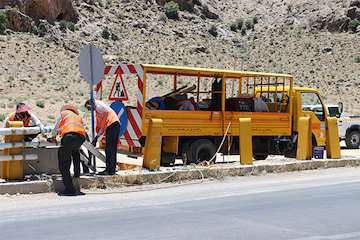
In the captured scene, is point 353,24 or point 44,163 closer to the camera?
point 44,163

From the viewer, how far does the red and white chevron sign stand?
14.6 metres

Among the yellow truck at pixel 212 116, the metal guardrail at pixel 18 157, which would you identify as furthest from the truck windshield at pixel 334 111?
the metal guardrail at pixel 18 157

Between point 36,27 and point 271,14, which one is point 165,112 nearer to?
point 36,27

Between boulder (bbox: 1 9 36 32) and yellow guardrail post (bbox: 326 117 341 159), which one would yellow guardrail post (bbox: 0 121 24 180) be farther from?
boulder (bbox: 1 9 36 32)

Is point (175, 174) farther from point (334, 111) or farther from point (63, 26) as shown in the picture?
point (63, 26)

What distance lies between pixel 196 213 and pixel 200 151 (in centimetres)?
626

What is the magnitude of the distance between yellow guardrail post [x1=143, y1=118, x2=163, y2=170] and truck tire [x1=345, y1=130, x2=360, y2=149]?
12664 mm

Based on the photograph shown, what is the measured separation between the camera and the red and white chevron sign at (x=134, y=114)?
1465 cm

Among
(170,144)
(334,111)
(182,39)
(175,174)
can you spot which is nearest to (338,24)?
(182,39)

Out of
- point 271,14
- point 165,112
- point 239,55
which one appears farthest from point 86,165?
point 271,14

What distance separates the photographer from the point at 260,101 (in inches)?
679

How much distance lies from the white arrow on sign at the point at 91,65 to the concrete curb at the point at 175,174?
81.1 inches

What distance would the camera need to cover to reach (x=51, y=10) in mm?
61469

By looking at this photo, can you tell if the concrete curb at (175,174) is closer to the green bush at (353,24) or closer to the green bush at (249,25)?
the green bush at (353,24)
